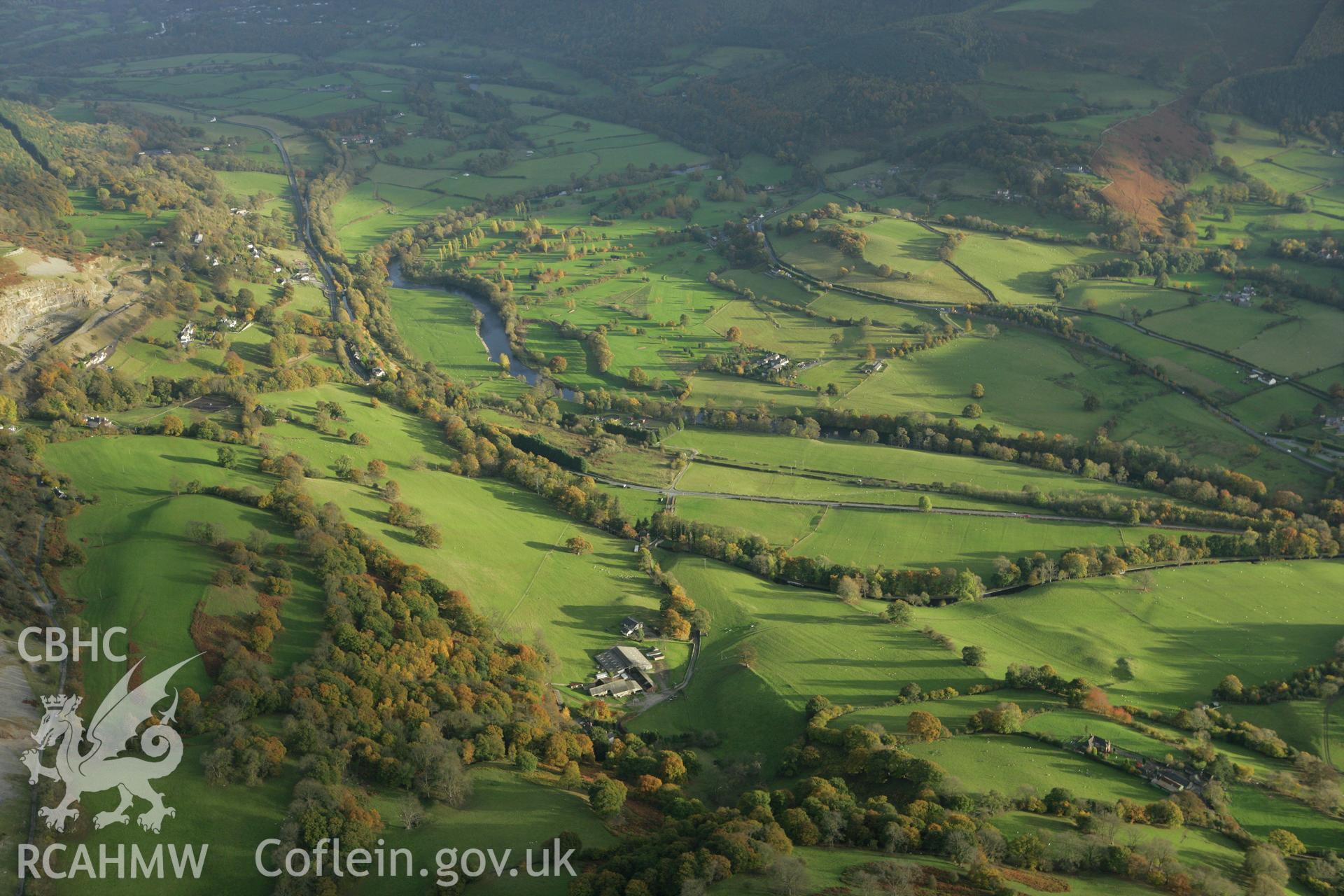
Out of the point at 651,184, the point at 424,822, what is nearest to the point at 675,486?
the point at 424,822

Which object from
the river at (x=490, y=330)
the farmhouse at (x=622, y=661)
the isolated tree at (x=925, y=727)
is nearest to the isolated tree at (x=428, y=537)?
the farmhouse at (x=622, y=661)

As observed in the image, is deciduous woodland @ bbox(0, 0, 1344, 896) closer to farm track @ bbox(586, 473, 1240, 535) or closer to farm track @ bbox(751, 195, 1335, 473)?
farm track @ bbox(586, 473, 1240, 535)

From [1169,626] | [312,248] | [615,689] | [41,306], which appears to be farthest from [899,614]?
[312,248]

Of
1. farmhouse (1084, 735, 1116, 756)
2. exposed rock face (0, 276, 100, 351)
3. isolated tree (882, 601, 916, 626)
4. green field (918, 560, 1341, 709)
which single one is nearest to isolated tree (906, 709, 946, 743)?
farmhouse (1084, 735, 1116, 756)

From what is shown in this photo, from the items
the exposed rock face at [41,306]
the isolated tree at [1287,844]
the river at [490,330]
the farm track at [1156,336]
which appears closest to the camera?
the isolated tree at [1287,844]

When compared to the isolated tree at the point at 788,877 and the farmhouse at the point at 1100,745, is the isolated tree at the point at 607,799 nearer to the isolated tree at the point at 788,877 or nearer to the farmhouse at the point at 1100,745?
the isolated tree at the point at 788,877

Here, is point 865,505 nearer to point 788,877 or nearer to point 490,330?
point 788,877
